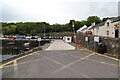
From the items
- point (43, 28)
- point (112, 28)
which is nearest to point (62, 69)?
point (112, 28)

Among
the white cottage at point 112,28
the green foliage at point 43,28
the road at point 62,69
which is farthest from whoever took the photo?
the green foliage at point 43,28

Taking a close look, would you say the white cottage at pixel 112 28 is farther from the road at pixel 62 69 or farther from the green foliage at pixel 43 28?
the green foliage at pixel 43 28

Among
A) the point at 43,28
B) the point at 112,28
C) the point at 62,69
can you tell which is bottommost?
the point at 62,69

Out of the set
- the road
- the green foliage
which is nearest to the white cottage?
the road

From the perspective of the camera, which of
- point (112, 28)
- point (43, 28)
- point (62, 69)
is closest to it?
point (62, 69)

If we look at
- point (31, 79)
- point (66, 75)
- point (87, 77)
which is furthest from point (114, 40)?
point (31, 79)

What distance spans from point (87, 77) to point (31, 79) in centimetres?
393

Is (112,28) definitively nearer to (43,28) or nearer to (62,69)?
(62,69)

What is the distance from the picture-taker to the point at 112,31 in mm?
23375

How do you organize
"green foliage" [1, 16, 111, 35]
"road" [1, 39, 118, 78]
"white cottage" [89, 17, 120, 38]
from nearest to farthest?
1. "road" [1, 39, 118, 78]
2. "white cottage" [89, 17, 120, 38]
3. "green foliage" [1, 16, 111, 35]

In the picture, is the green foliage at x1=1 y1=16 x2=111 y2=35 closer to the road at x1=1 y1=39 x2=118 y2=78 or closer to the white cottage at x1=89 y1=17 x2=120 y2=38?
the white cottage at x1=89 y1=17 x2=120 y2=38

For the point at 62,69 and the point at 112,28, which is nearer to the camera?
the point at 62,69

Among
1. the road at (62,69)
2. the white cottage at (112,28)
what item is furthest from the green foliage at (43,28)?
the road at (62,69)

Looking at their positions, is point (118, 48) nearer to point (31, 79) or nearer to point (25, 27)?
point (31, 79)
